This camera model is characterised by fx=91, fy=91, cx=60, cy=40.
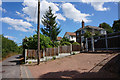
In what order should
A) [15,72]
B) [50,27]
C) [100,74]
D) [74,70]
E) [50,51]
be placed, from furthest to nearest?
1. [50,27]
2. [50,51]
3. [15,72]
4. [74,70]
5. [100,74]

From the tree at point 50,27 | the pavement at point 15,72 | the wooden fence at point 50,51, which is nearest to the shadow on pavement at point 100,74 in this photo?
the pavement at point 15,72

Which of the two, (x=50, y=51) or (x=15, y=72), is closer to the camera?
(x=15, y=72)

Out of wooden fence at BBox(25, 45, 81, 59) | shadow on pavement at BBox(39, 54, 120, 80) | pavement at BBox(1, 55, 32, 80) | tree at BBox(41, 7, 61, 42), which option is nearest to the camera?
shadow on pavement at BBox(39, 54, 120, 80)

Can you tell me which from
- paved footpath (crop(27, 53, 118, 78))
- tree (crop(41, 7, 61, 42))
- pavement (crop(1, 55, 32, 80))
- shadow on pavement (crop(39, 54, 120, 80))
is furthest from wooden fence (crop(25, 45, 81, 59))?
tree (crop(41, 7, 61, 42))

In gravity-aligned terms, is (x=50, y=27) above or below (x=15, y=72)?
above

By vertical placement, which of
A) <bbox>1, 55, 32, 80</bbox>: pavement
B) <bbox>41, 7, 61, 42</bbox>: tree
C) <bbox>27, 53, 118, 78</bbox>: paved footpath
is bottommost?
<bbox>1, 55, 32, 80</bbox>: pavement

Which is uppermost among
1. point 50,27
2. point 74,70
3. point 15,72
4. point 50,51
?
point 50,27

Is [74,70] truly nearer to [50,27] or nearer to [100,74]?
[100,74]

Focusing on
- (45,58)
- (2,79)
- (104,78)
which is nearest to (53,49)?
(45,58)

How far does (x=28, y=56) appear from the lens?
460 inches

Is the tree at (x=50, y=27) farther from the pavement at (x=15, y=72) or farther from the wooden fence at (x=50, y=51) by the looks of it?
the pavement at (x=15, y=72)

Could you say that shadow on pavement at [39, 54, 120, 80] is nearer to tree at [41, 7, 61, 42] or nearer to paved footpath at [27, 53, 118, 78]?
paved footpath at [27, 53, 118, 78]

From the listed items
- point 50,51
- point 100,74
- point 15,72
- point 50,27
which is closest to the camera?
point 100,74

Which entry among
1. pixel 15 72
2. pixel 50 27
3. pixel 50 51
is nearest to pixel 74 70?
pixel 15 72
